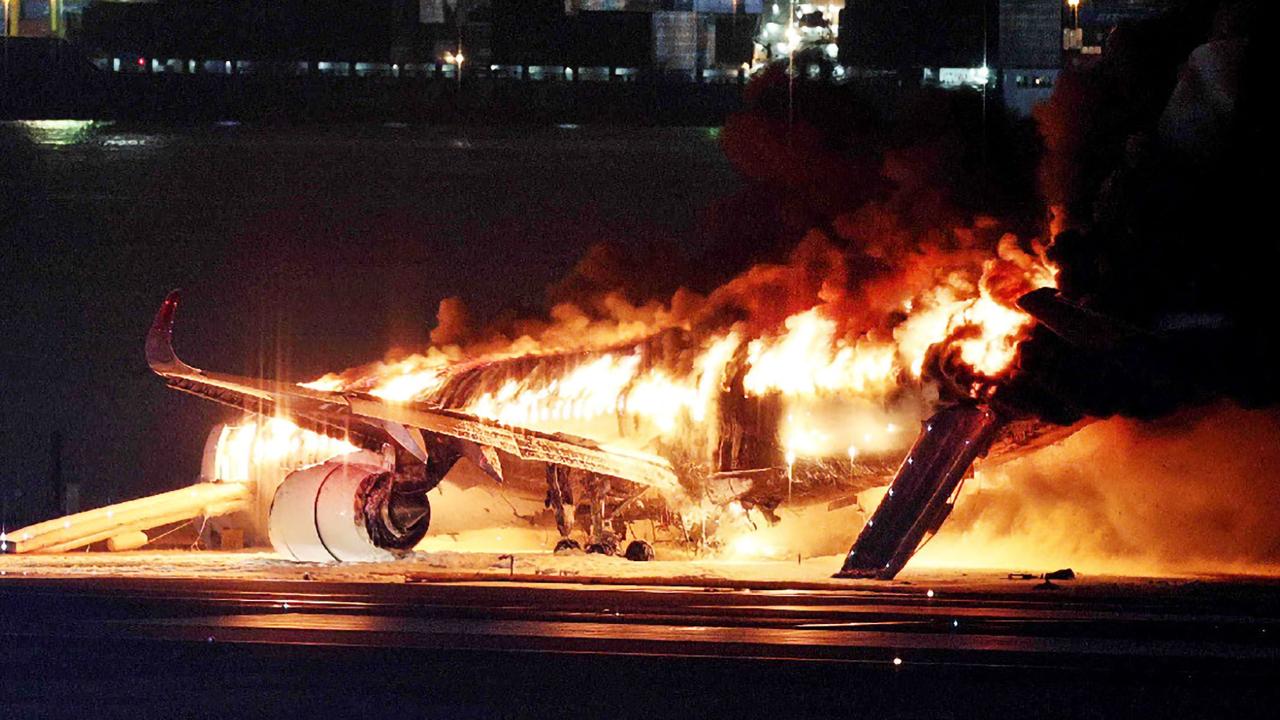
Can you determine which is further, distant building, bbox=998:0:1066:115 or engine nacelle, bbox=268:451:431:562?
distant building, bbox=998:0:1066:115

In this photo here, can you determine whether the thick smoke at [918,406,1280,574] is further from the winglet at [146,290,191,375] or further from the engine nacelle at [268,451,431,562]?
the winglet at [146,290,191,375]

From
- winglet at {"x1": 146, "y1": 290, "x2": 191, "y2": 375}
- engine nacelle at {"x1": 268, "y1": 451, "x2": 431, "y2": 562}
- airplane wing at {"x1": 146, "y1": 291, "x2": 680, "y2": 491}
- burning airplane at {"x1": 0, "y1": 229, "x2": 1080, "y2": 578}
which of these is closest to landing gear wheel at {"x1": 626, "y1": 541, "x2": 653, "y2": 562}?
burning airplane at {"x1": 0, "y1": 229, "x2": 1080, "y2": 578}

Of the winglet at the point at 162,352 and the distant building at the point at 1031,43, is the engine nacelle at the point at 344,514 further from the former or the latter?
the distant building at the point at 1031,43

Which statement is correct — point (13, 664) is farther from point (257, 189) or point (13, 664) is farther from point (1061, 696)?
point (257, 189)

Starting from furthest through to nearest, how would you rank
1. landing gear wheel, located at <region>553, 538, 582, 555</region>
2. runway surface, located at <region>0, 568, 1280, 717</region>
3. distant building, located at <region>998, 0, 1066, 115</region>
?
distant building, located at <region>998, 0, 1066, 115</region> → landing gear wheel, located at <region>553, 538, 582, 555</region> → runway surface, located at <region>0, 568, 1280, 717</region>

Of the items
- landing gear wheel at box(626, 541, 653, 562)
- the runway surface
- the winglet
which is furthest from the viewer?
the winglet

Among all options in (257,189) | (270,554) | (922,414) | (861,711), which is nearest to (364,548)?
(270,554)
